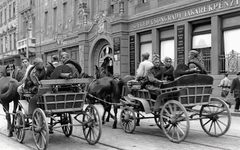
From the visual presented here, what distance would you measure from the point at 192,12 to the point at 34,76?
1307 centimetres

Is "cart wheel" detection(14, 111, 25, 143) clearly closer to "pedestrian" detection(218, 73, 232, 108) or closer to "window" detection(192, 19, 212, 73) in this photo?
"pedestrian" detection(218, 73, 232, 108)

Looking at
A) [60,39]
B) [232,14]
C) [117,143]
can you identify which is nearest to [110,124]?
[117,143]

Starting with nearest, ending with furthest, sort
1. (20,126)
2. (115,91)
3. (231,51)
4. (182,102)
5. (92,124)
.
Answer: (92,124), (182,102), (20,126), (115,91), (231,51)

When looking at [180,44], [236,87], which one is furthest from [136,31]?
[236,87]

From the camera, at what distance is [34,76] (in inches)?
299

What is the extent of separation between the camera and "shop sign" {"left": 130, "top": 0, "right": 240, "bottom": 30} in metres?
16.7

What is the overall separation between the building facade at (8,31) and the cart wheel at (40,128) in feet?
122

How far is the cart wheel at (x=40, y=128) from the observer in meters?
6.83

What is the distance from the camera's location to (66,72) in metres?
7.71

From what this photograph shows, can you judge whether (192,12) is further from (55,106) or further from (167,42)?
(55,106)

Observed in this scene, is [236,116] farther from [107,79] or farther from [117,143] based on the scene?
[117,143]

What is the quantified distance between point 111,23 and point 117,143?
1784 cm

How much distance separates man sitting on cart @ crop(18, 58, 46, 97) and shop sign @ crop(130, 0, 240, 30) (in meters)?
11.7

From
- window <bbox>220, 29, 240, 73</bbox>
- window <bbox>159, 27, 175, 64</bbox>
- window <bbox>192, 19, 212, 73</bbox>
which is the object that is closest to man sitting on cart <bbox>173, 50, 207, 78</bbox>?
window <bbox>220, 29, 240, 73</bbox>
